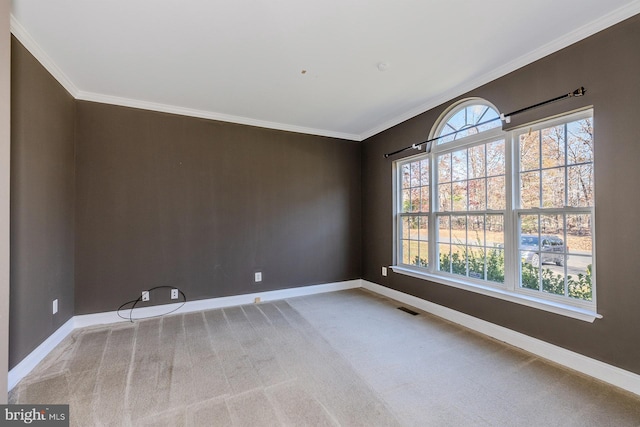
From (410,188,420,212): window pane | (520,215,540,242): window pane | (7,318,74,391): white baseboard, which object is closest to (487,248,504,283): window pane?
(520,215,540,242): window pane

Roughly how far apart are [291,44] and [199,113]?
189 cm

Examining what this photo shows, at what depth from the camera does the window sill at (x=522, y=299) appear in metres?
2.05

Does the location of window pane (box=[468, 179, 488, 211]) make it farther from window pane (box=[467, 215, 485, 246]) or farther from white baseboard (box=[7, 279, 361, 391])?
white baseboard (box=[7, 279, 361, 391])

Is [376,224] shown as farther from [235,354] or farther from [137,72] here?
[137,72]

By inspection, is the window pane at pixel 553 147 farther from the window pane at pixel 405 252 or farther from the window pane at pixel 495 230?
the window pane at pixel 405 252

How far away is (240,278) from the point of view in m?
3.74

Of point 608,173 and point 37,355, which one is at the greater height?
point 608,173

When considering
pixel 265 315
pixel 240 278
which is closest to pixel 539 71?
pixel 265 315

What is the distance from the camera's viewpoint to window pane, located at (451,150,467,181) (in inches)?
121

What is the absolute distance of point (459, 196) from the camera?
3145 millimetres

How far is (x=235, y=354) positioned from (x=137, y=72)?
2777 millimetres

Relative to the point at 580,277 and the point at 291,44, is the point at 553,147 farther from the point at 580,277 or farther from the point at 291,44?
the point at 291,44

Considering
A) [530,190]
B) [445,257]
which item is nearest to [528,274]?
[530,190]

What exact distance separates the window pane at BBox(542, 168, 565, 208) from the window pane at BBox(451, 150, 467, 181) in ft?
2.58
